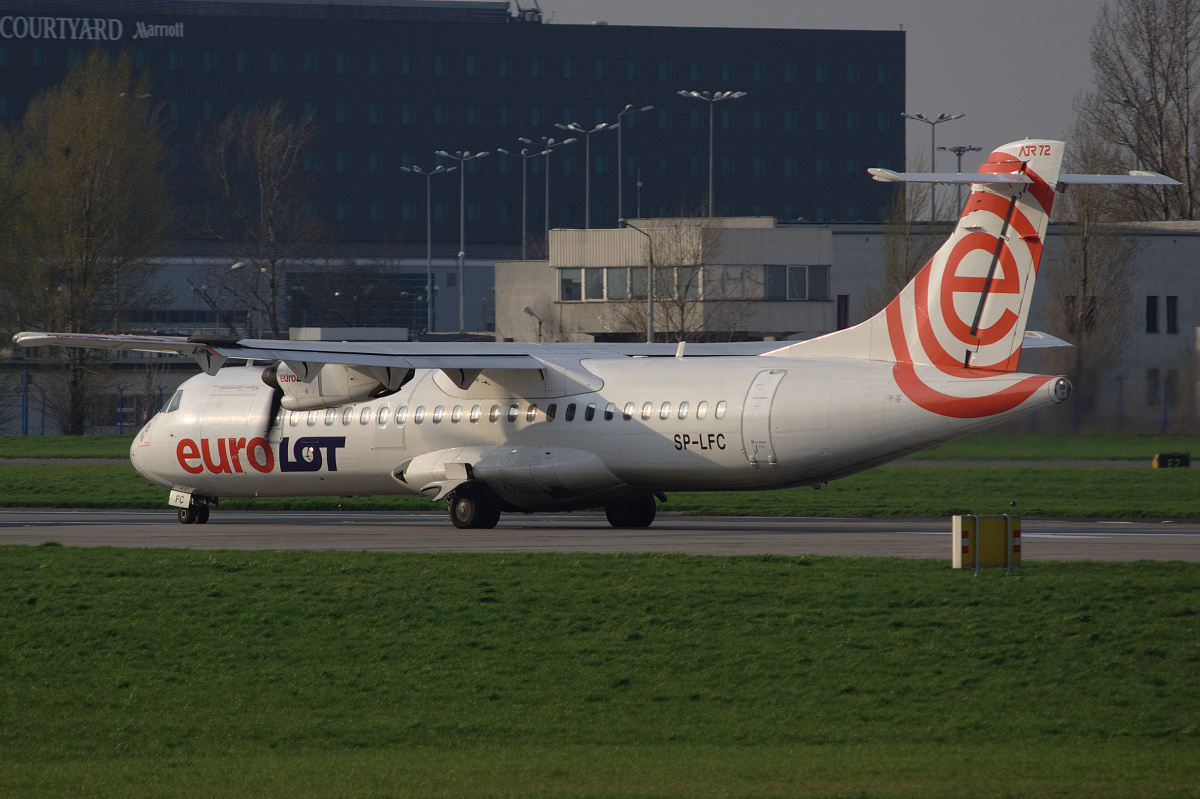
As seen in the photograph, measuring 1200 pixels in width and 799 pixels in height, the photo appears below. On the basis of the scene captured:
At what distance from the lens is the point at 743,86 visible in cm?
13050

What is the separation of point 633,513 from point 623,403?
113 inches

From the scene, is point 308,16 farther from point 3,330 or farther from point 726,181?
point 3,330

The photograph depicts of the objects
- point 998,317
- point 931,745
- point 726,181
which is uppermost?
point 726,181

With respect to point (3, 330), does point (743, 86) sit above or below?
above

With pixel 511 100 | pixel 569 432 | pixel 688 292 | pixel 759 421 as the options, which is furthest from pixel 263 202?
pixel 759 421

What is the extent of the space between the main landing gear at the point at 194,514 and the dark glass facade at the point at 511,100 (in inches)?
3771

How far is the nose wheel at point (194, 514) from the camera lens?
101ft

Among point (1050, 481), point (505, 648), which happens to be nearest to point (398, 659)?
point (505, 648)

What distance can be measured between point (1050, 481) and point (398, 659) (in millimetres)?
24468

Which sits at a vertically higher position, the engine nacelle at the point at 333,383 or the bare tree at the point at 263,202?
the bare tree at the point at 263,202

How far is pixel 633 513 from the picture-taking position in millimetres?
27781

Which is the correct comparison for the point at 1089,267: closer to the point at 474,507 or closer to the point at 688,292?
the point at 688,292

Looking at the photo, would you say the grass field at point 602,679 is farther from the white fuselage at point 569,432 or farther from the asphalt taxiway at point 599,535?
the white fuselage at point 569,432

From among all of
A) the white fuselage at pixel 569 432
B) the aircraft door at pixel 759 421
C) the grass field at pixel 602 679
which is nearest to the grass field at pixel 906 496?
the white fuselage at pixel 569 432
